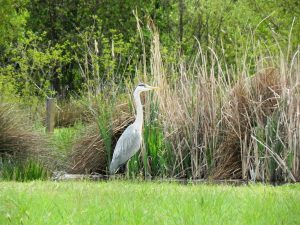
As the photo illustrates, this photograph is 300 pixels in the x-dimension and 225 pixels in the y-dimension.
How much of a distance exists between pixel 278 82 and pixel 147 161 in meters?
2.13

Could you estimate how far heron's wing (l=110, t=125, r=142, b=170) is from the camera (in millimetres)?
10938

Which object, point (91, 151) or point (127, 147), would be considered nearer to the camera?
point (127, 147)

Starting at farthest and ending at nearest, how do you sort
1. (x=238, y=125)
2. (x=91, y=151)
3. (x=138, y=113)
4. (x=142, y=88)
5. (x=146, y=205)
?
(x=91, y=151), (x=142, y=88), (x=138, y=113), (x=238, y=125), (x=146, y=205)

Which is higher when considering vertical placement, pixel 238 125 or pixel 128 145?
pixel 238 125

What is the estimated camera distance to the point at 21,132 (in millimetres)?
12211

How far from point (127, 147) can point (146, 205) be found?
405cm

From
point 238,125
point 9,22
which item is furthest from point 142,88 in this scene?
point 9,22

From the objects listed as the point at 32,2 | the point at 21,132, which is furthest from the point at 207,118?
the point at 32,2

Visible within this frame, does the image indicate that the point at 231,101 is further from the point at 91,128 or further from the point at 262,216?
the point at 262,216

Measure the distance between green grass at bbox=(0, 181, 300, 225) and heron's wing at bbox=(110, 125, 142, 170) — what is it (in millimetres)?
2328

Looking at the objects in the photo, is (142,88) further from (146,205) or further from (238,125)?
(146,205)

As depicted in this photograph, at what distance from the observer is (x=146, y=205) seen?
22.6ft

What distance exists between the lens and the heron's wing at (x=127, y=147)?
10938 millimetres

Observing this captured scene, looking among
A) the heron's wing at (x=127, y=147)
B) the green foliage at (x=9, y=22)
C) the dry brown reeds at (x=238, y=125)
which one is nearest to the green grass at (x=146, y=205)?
the dry brown reeds at (x=238, y=125)
